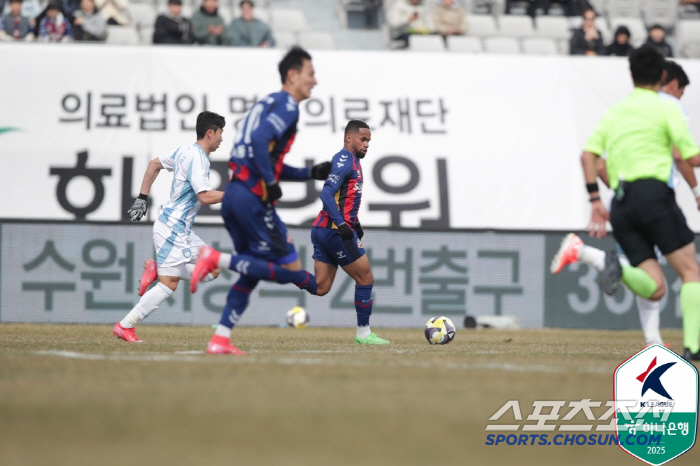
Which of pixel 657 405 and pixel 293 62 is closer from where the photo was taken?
pixel 657 405

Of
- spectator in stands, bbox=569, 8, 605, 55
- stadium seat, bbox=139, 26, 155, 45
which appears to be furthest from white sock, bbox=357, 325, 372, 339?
spectator in stands, bbox=569, 8, 605, 55

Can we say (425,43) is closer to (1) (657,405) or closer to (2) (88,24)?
(2) (88,24)

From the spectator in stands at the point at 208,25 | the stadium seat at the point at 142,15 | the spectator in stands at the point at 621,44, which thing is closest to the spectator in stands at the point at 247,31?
the spectator in stands at the point at 208,25

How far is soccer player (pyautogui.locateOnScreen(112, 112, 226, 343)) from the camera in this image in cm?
966

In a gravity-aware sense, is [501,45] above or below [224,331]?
above

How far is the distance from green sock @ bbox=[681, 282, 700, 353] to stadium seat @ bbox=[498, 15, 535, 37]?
15.2m

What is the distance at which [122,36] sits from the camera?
752 inches

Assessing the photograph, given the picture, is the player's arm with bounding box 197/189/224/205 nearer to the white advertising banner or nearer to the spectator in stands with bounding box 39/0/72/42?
the white advertising banner

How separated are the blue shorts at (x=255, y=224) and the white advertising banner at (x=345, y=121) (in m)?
9.68

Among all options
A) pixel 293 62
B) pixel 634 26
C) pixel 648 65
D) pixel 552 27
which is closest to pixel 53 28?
pixel 552 27

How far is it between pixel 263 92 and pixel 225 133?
3.66ft

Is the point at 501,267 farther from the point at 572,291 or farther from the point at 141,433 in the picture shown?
the point at 141,433

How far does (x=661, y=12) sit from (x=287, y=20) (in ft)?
31.2

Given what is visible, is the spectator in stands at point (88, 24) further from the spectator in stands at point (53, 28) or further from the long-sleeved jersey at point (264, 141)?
the long-sleeved jersey at point (264, 141)
